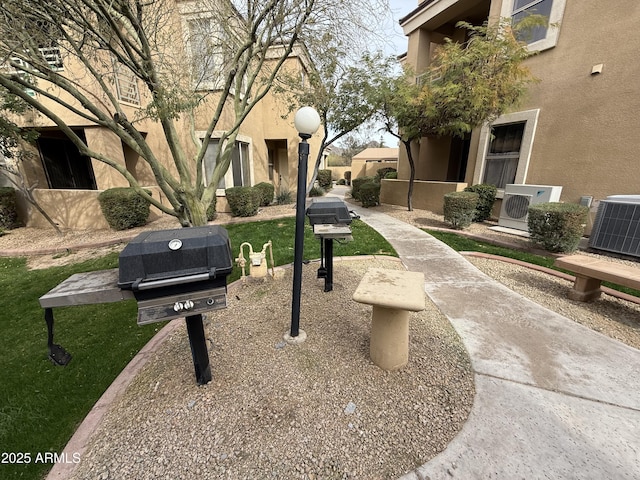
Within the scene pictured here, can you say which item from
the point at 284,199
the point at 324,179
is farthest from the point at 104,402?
the point at 324,179

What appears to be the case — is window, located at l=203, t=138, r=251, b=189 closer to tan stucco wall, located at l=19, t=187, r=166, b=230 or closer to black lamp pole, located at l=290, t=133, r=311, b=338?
tan stucco wall, located at l=19, t=187, r=166, b=230

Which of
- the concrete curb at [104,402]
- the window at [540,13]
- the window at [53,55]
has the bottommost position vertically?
the concrete curb at [104,402]

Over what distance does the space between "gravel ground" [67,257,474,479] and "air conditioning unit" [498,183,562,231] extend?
6.02 m

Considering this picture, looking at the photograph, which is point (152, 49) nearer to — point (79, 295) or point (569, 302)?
point (79, 295)

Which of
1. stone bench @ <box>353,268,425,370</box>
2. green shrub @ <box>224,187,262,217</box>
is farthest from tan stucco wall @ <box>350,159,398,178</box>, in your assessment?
stone bench @ <box>353,268,425,370</box>

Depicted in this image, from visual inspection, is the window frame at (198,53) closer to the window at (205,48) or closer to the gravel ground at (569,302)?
the window at (205,48)

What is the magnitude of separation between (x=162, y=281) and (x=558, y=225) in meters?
6.94

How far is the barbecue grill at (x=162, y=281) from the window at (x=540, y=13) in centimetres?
997

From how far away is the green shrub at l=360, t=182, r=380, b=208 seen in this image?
1234cm

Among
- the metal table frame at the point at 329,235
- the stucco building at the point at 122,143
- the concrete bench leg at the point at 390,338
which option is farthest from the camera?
the stucco building at the point at 122,143

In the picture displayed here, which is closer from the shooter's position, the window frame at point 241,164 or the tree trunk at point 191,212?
the tree trunk at point 191,212

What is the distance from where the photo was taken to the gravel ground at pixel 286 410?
181cm

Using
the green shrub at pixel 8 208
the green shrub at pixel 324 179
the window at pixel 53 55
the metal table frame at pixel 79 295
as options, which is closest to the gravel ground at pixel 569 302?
the metal table frame at pixel 79 295

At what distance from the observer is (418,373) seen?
8.41ft
